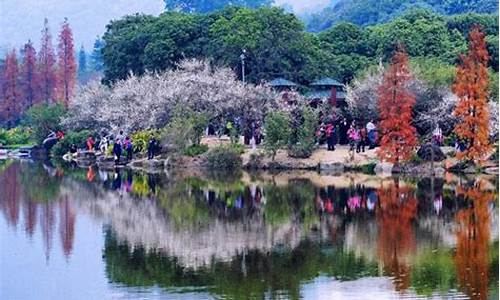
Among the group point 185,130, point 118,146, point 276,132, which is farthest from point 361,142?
point 118,146

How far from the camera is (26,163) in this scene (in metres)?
45.3

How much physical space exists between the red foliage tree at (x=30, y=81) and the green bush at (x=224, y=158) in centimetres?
3258

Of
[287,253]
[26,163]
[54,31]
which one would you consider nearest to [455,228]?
[287,253]

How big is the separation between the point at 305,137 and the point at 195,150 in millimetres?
4502

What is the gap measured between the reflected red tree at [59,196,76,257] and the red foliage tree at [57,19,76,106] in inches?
1510

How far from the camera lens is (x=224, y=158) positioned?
121ft

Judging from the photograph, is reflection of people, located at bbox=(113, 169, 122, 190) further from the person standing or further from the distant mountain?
the distant mountain

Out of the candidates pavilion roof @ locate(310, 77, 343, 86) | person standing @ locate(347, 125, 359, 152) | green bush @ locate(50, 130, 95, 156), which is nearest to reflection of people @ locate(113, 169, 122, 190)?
person standing @ locate(347, 125, 359, 152)

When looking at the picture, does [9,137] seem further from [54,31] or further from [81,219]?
[54,31]

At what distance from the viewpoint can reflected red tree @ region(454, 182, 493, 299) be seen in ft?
50.3

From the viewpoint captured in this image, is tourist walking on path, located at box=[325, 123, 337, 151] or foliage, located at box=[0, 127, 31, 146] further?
foliage, located at box=[0, 127, 31, 146]

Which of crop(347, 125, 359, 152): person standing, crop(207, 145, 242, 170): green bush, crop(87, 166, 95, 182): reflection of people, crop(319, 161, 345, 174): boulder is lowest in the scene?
crop(87, 166, 95, 182): reflection of people

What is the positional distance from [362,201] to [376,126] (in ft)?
34.7

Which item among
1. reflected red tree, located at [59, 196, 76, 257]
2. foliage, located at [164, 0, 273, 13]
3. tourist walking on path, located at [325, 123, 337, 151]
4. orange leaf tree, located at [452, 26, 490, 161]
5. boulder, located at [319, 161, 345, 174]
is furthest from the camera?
foliage, located at [164, 0, 273, 13]
